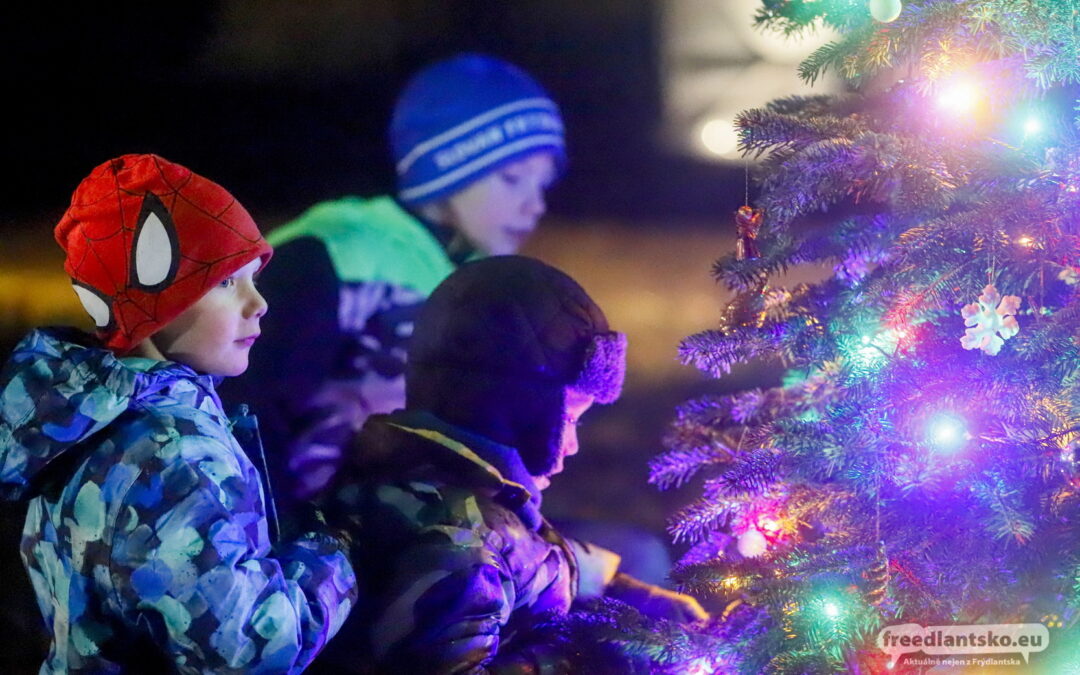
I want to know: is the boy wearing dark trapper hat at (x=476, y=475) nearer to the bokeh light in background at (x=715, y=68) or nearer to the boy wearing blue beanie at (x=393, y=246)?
the boy wearing blue beanie at (x=393, y=246)

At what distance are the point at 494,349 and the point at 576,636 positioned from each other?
692 millimetres

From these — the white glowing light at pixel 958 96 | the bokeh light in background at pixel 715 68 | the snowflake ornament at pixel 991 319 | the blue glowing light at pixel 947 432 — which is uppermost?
the bokeh light in background at pixel 715 68

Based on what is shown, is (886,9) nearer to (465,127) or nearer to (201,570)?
(465,127)

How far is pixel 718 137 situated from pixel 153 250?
5.24 ft

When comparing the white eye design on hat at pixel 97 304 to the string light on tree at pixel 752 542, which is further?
the string light on tree at pixel 752 542

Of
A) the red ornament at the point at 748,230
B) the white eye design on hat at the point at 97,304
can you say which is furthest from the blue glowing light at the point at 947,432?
the white eye design on hat at the point at 97,304

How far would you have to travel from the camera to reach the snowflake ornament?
5.42ft

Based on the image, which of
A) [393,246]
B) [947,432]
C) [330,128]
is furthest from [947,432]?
[330,128]

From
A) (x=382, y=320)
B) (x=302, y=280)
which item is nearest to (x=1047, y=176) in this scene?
(x=382, y=320)

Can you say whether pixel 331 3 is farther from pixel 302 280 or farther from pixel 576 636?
pixel 576 636

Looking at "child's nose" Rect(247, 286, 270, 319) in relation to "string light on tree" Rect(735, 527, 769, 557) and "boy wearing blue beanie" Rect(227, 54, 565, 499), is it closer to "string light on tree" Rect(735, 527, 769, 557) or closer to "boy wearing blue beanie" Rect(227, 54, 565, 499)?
"boy wearing blue beanie" Rect(227, 54, 565, 499)

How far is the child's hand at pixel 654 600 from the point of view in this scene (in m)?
2.48

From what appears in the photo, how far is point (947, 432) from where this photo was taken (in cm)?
175

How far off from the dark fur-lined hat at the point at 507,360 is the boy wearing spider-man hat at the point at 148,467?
580mm
